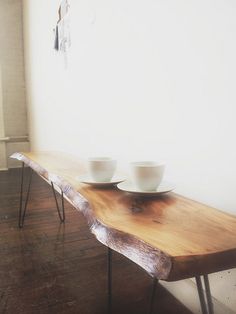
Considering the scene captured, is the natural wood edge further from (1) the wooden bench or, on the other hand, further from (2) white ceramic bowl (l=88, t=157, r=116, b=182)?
(2) white ceramic bowl (l=88, t=157, r=116, b=182)

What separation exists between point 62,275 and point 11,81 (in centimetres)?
353

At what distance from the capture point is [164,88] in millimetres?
1334

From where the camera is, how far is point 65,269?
5.13 ft

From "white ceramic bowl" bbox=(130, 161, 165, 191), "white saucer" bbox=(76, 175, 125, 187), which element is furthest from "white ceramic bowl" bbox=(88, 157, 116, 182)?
"white ceramic bowl" bbox=(130, 161, 165, 191)

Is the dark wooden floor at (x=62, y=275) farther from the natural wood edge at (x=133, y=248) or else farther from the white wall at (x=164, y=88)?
the natural wood edge at (x=133, y=248)

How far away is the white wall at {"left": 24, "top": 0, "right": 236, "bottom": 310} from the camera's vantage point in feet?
3.40

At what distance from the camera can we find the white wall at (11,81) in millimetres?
4270

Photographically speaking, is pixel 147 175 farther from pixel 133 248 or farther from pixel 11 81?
pixel 11 81

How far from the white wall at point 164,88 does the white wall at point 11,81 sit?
2.11 metres

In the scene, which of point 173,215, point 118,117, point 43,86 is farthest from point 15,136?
point 173,215

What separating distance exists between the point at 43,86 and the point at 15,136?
3.96ft

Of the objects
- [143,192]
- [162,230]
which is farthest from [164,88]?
[162,230]

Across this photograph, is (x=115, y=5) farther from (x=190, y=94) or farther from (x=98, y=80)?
(x=190, y=94)

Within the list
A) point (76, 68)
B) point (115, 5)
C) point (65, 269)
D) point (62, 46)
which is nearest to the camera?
point (65, 269)
